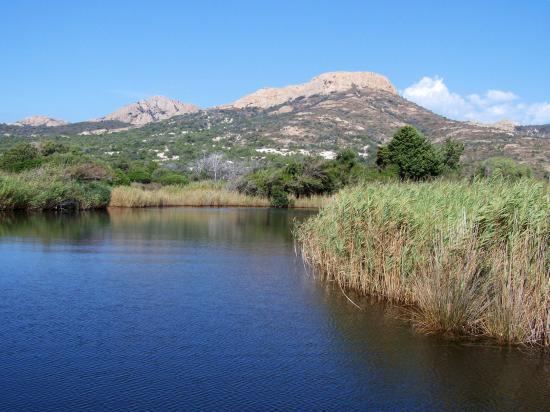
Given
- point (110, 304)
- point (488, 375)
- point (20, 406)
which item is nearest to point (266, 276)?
point (110, 304)

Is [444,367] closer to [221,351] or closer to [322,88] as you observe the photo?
[221,351]

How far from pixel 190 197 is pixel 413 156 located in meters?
14.4

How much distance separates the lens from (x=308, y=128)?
8838cm

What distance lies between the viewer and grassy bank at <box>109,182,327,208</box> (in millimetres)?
36031

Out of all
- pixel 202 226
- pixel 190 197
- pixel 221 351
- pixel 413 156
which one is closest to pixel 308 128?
pixel 413 156

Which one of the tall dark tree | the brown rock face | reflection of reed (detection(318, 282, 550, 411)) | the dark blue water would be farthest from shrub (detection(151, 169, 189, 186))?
the brown rock face

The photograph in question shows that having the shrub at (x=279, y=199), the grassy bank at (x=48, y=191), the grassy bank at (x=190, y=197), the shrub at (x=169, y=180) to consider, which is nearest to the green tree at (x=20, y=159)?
the grassy bank at (x=48, y=191)

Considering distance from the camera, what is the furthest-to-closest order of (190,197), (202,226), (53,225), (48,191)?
(190,197)
(48,191)
(202,226)
(53,225)

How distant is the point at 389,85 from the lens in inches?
4838

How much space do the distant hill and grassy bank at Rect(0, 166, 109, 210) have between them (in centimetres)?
3155

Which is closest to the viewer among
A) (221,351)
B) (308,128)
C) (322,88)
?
(221,351)

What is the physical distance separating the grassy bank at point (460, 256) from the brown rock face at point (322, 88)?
4210 inches

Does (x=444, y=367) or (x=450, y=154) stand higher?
(x=450, y=154)

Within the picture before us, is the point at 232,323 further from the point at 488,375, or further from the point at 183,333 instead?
the point at 488,375
